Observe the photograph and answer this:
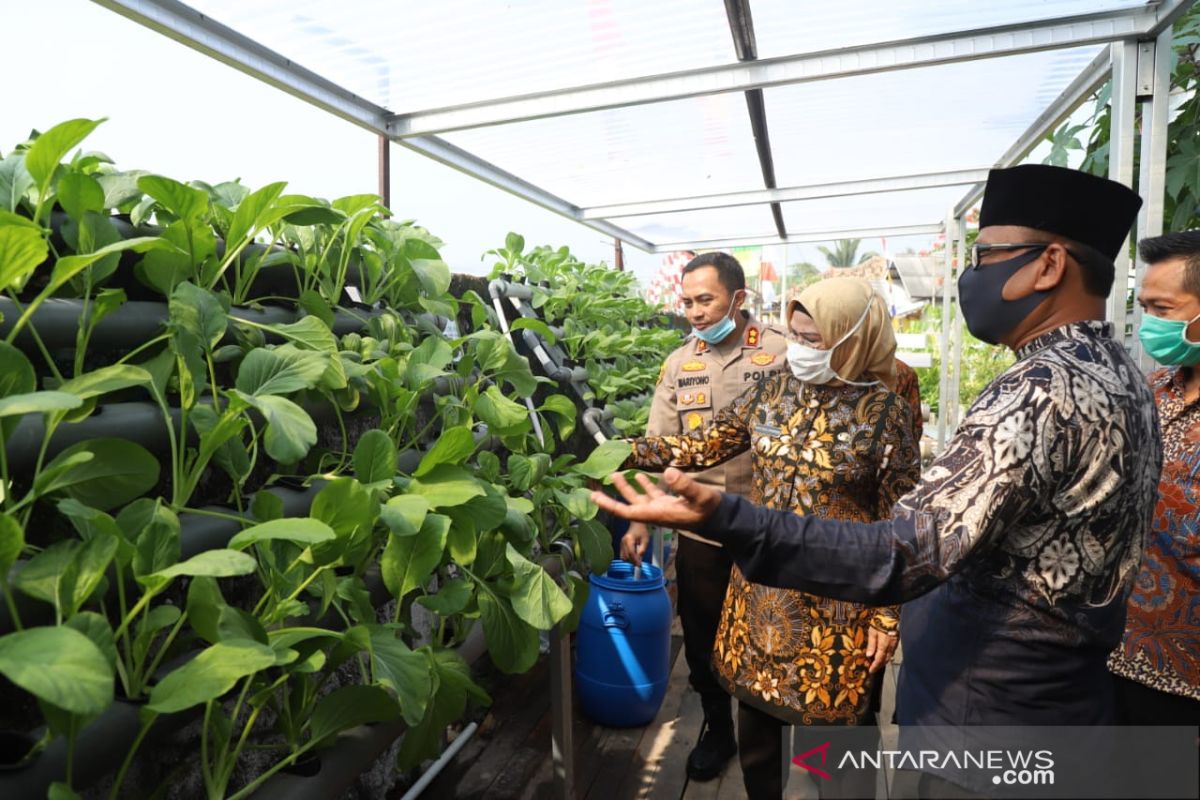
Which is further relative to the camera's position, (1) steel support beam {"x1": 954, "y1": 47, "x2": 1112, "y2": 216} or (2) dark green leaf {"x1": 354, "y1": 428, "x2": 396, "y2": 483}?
(1) steel support beam {"x1": 954, "y1": 47, "x2": 1112, "y2": 216}

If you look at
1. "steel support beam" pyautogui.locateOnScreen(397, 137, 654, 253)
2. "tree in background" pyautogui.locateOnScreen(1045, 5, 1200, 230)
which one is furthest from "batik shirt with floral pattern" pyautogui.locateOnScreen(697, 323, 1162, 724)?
"steel support beam" pyautogui.locateOnScreen(397, 137, 654, 253)

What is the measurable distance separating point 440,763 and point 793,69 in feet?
8.37

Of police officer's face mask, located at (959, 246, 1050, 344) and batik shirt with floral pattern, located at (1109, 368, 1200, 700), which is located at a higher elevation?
police officer's face mask, located at (959, 246, 1050, 344)

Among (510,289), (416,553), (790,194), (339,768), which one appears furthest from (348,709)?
(790,194)

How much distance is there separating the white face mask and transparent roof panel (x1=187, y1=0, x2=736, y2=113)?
1185 mm

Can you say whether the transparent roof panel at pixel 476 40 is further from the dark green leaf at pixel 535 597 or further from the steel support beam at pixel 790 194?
the steel support beam at pixel 790 194

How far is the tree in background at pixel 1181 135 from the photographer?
2.42 metres

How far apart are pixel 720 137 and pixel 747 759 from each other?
2.81 metres

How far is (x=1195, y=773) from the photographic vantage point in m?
0.30

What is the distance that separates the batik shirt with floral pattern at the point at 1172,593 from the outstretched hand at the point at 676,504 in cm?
110

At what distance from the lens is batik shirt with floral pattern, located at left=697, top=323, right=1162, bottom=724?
1.02m

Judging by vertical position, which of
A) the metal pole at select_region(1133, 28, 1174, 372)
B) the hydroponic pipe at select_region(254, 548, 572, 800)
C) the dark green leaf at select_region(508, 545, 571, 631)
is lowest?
the hydroponic pipe at select_region(254, 548, 572, 800)

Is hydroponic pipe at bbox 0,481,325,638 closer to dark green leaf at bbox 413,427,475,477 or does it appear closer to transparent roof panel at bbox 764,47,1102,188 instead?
dark green leaf at bbox 413,427,475,477

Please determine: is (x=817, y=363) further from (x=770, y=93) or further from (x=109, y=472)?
(x=770, y=93)
